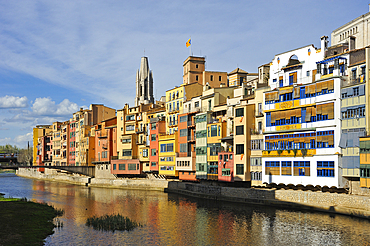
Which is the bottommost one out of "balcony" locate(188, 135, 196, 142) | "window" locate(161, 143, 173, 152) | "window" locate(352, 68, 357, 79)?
"window" locate(161, 143, 173, 152)

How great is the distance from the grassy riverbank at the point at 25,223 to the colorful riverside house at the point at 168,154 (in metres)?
33.5

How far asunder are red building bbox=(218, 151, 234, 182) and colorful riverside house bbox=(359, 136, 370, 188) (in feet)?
75.4

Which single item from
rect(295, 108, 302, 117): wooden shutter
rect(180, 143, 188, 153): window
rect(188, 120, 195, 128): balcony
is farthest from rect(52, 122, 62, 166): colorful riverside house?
rect(295, 108, 302, 117): wooden shutter

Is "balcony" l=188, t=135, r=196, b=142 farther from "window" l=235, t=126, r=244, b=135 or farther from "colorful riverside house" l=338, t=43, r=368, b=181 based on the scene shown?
"colorful riverside house" l=338, t=43, r=368, b=181

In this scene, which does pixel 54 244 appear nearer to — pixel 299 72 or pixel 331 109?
pixel 331 109

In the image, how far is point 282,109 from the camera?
57.5 meters

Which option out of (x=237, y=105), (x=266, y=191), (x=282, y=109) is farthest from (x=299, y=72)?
(x=266, y=191)

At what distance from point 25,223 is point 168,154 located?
46.8 m

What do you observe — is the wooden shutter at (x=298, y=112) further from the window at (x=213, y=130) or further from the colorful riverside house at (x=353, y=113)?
the window at (x=213, y=130)

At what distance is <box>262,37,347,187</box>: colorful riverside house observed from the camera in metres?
50.8

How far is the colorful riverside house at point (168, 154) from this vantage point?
275ft

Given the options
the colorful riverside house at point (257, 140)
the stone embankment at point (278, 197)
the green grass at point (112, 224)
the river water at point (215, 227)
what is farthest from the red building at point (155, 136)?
the green grass at point (112, 224)

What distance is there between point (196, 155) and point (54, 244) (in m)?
42.6

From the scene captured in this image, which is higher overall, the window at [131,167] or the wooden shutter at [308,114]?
the wooden shutter at [308,114]
